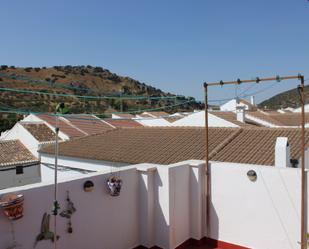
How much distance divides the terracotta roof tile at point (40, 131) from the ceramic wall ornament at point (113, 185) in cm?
2067

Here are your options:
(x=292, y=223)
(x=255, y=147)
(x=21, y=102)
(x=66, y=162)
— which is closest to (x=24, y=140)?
(x=21, y=102)

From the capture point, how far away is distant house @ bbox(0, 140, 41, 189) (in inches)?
894

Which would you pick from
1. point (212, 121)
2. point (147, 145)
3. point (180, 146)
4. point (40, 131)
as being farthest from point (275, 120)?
point (40, 131)

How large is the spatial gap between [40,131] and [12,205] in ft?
76.5

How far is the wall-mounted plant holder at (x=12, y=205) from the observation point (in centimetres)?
391

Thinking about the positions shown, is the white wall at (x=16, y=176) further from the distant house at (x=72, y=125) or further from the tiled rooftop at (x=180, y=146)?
the tiled rooftop at (x=180, y=146)

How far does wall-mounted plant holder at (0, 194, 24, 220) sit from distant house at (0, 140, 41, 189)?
20143mm

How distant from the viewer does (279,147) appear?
805 centimetres

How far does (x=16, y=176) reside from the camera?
23266 millimetres

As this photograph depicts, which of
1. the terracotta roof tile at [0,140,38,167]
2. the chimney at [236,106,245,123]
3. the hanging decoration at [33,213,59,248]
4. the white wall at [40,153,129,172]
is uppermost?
the chimney at [236,106,245,123]

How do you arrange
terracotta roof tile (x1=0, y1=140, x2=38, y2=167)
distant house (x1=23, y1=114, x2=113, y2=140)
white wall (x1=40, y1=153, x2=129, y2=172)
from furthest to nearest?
1. distant house (x1=23, y1=114, x2=113, y2=140)
2. terracotta roof tile (x1=0, y1=140, x2=38, y2=167)
3. white wall (x1=40, y1=153, x2=129, y2=172)

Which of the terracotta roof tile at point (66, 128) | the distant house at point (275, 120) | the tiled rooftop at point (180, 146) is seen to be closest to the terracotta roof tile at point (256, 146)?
the tiled rooftop at point (180, 146)

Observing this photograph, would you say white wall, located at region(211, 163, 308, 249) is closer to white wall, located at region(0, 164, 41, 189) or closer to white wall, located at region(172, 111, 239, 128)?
white wall, located at region(172, 111, 239, 128)

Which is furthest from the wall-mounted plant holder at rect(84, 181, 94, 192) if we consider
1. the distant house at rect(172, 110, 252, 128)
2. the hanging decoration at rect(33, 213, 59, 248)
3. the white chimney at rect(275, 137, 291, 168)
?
the distant house at rect(172, 110, 252, 128)
